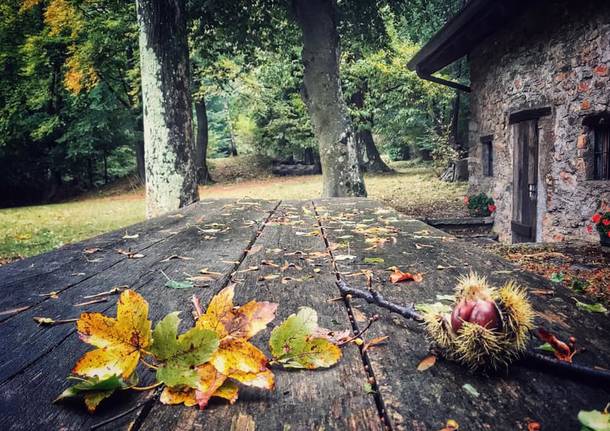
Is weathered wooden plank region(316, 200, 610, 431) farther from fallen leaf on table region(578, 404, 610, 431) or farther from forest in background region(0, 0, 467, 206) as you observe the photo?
forest in background region(0, 0, 467, 206)

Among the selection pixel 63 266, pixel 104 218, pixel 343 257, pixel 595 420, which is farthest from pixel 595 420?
pixel 104 218

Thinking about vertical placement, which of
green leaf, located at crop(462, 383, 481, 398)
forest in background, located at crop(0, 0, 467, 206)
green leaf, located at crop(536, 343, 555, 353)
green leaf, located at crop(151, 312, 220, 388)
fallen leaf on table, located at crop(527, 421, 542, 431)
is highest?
forest in background, located at crop(0, 0, 467, 206)

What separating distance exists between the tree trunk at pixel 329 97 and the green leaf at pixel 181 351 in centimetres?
700

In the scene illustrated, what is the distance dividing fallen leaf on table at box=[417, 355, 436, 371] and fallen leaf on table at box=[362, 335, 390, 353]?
95mm

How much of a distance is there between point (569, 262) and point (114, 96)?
20186mm

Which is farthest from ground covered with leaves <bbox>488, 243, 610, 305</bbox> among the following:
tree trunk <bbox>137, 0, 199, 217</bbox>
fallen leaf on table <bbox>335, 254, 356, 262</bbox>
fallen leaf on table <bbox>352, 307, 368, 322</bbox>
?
tree trunk <bbox>137, 0, 199, 217</bbox>

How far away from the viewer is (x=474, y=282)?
709mm

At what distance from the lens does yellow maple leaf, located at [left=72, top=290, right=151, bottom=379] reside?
66cm

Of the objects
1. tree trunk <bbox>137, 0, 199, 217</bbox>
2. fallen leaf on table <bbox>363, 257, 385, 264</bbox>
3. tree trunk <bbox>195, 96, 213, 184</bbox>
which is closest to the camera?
fallen leaf on table <bbox>363, 257, 385, 264</bbox>

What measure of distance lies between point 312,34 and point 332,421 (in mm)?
7999

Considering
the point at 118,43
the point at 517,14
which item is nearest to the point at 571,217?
the point at 517,14

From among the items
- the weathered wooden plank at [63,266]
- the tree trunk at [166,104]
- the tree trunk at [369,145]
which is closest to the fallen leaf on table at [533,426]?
the weathered wooden plank at [63,266]

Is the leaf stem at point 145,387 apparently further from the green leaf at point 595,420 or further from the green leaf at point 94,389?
the green leaf at point 595,420

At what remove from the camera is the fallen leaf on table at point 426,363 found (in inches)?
27.1
